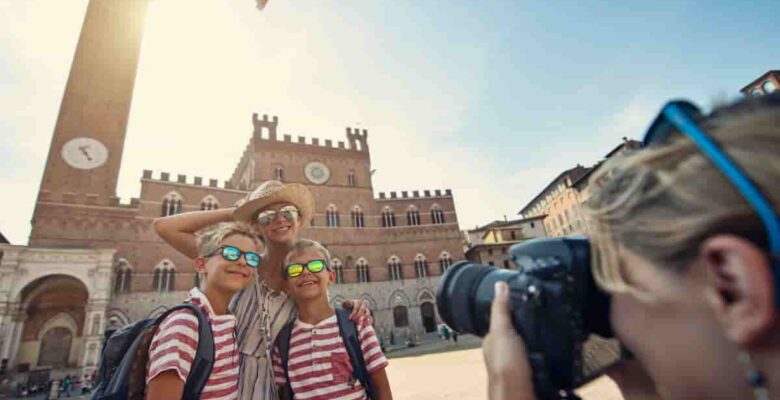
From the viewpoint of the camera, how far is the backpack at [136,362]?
4.75 feet

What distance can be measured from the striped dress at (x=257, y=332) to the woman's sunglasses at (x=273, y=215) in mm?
440

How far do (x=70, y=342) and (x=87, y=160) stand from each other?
9411mm

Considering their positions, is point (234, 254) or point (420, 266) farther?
point (420, 266)

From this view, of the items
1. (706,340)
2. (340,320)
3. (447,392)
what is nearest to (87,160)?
(447,392)

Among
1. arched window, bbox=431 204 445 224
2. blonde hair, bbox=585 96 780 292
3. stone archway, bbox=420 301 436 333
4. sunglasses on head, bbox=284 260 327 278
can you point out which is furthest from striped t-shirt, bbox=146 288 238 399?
arched window, bbox=431 204 445 224

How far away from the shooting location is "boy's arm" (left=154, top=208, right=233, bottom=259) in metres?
2.37

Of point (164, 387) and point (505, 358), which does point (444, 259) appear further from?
point (505, 358)

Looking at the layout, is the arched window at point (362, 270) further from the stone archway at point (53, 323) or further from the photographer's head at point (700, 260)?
the photographer's head at point (700, 260)

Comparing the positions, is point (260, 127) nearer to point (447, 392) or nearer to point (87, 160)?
point (87, 160)

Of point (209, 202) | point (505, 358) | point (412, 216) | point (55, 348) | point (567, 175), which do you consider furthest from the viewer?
point (567, 175)

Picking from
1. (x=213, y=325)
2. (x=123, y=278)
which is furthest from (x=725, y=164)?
(x=123, y=278)

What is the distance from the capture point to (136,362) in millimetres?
1507

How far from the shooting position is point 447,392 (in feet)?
21.6

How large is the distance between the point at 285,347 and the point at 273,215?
0.88 meters
